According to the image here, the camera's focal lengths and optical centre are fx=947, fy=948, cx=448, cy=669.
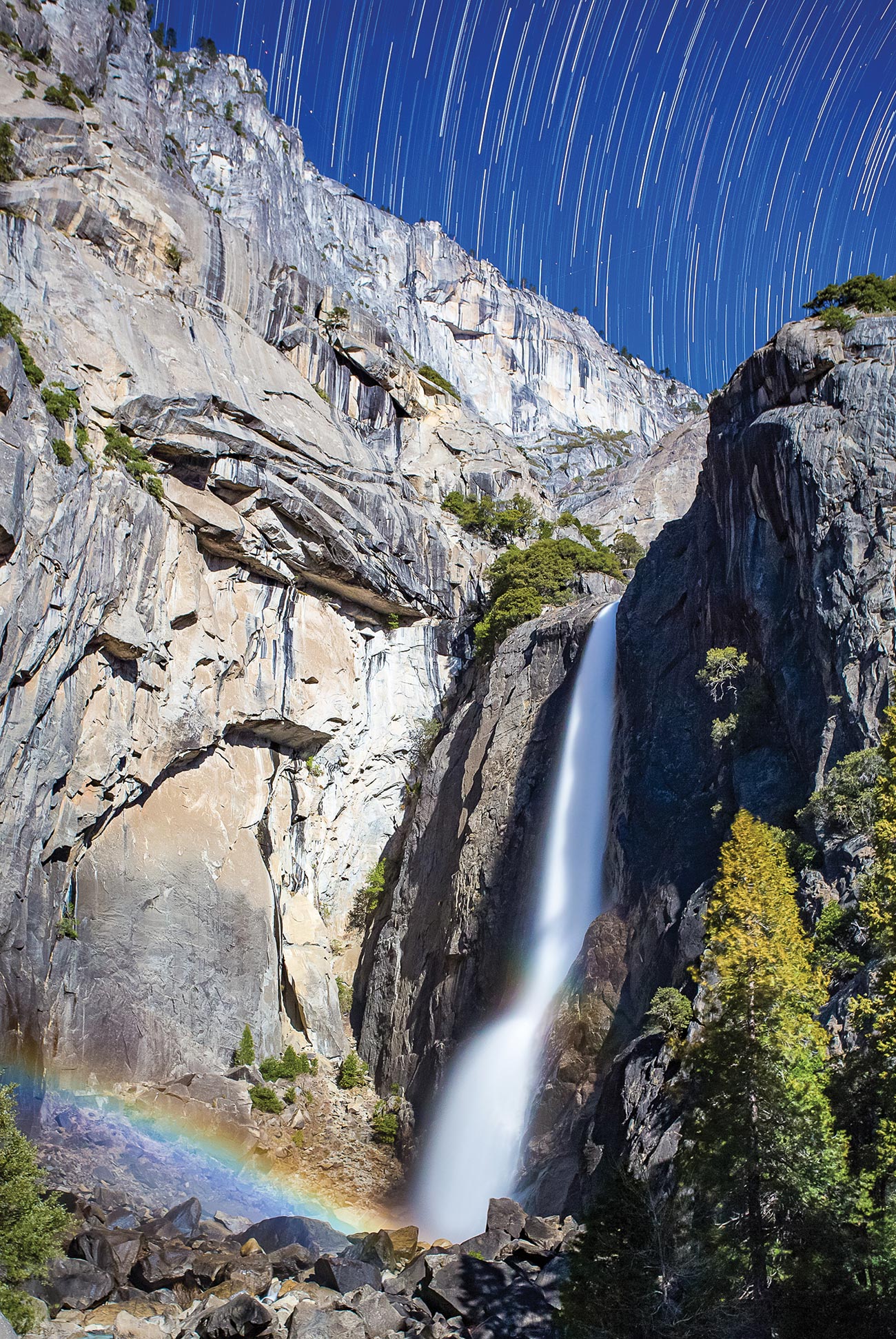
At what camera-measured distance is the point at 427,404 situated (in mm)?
51844

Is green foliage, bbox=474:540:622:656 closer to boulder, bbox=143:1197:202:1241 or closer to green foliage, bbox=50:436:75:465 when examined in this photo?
green foliage, bbox=50:436:75:465

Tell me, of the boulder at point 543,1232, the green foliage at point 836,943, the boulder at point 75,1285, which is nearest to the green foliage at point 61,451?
the boulder at point 75,1285

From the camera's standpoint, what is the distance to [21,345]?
1177 inches

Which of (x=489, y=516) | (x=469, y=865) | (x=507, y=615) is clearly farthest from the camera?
(x=489, y=516)

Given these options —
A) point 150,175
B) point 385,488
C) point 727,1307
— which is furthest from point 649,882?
point 150,175

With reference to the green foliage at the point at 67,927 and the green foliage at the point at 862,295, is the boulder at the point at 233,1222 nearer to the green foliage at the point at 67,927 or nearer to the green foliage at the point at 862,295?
the green foliage at the point at 67,927

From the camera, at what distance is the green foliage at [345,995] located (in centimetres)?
3722

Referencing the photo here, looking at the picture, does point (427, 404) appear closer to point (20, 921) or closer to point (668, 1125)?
point (20, 921)

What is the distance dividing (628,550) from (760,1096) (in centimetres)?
5019

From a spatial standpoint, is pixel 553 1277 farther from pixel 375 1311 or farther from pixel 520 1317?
pixel 375 1311

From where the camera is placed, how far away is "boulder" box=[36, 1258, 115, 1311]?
18.0 m

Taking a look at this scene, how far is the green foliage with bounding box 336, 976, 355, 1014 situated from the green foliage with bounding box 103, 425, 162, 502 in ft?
65.7

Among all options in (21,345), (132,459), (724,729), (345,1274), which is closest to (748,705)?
(724,729)

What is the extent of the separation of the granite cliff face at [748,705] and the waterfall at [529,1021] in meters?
1.67
